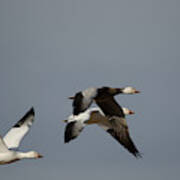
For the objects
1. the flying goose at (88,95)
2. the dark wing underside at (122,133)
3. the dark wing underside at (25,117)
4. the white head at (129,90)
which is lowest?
the dark wing underside at (122,133)

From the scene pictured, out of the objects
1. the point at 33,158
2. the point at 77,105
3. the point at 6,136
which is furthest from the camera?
the point at 6,136

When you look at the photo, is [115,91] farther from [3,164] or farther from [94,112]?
[3,164]

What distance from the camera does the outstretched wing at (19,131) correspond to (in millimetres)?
17422

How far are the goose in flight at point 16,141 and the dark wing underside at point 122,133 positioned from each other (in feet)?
7.15

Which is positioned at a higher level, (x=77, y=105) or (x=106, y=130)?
(x=77, y=105)

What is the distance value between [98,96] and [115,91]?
108 cm

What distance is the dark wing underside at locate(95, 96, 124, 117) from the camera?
1775cm

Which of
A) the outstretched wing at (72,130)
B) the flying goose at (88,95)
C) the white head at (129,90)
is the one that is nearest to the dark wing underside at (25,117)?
the outstretched wing at (72,130)

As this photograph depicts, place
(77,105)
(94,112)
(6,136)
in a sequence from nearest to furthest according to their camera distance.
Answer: (77,105) → (6,136) → (94,112)

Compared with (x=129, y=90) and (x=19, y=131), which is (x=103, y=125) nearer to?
(x=129, y=90)

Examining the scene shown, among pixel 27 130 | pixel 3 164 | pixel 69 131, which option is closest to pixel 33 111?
Answer: pixel 27 130

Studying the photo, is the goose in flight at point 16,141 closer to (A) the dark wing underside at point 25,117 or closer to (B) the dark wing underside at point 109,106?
(A) the dark wing underside at point 25,117

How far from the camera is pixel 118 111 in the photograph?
17891 millimetres

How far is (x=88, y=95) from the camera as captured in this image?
1595 centimetres
